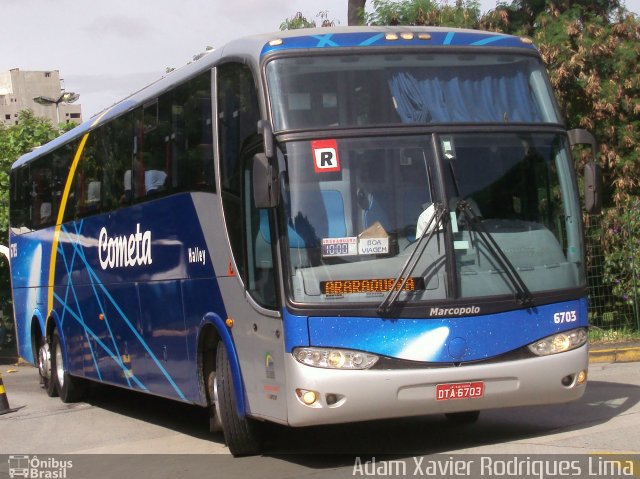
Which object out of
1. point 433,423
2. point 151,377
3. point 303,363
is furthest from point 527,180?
point 151,377

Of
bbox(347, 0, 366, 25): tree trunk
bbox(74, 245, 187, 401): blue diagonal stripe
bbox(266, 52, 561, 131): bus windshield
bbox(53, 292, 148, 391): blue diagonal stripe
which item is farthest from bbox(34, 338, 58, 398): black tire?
bbox(266, 52, 561, 131): bus windshield

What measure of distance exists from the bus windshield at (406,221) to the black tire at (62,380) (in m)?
8.23

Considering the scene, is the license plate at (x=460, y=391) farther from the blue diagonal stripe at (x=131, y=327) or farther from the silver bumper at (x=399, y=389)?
the blue diagonal stripe at (x=131, y=327)

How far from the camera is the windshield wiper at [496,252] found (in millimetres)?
8508

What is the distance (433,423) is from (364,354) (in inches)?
116

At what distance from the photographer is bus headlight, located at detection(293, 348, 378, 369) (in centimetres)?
817

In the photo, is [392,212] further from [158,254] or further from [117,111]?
[117,111]

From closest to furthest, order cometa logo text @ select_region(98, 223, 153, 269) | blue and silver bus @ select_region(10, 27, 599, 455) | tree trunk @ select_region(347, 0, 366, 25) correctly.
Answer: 1. blue and silver bus @ select_region(10, 27, 599, 455)
2. cometa logo text @ select_region(98, 223, 153, 269)
3. tree trunk @ select_region(347, 0, 366, 25)

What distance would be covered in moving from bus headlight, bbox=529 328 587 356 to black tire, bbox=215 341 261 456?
8.18ft

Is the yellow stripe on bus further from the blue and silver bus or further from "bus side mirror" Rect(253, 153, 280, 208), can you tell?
"bus side mirror" Rect(253, 153, 280, 208)

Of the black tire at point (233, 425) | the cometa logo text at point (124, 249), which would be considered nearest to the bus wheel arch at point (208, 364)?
the black tire at point (233, 425)

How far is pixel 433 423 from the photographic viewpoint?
10.9 meters

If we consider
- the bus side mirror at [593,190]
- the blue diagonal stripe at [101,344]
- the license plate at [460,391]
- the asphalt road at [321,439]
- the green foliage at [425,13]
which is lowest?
the asphalt road at [321,439]

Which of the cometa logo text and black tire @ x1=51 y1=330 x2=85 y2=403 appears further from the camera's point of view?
black tire @ x1=51 y1=330 x2=85 y2=403
